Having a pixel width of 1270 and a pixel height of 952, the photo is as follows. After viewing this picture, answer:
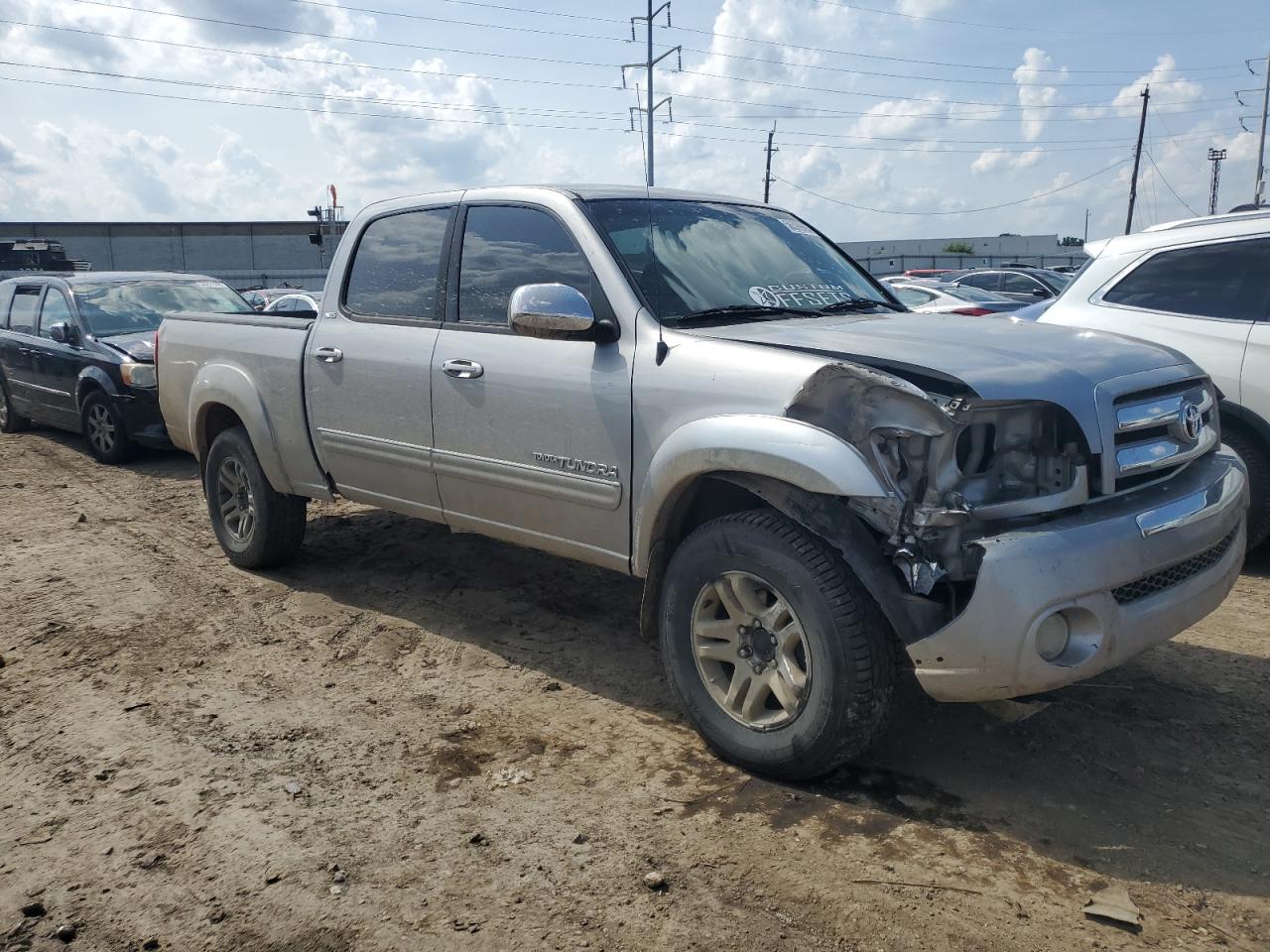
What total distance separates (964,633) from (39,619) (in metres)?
4.63

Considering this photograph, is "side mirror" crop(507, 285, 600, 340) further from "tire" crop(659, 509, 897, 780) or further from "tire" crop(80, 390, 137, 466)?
"tire" crop(80, 390, 137, 466)

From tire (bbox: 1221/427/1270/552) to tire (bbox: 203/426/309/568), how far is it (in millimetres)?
5050

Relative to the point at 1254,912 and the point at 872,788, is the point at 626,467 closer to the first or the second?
the point at 872,788

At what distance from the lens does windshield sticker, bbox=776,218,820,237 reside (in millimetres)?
4906

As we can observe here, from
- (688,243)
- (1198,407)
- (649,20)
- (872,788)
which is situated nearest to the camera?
(872,788)

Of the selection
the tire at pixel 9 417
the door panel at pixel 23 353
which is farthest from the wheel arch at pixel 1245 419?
the tire at pixel 9 417

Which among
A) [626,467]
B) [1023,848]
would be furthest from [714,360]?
[1023,848]

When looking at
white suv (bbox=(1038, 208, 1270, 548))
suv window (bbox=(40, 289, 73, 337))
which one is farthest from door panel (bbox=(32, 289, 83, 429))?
white suv (bbox=(1038, 208, 1270, 548))

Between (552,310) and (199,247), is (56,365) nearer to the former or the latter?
(552,310)

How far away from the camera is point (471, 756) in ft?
12.1

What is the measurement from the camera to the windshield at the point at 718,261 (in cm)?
403

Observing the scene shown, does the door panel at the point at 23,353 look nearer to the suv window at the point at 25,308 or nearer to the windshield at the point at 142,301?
the suv window at the point at 25,308

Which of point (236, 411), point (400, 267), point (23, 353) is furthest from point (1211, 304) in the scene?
point (23, 353)

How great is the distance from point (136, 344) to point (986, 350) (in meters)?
8.93
